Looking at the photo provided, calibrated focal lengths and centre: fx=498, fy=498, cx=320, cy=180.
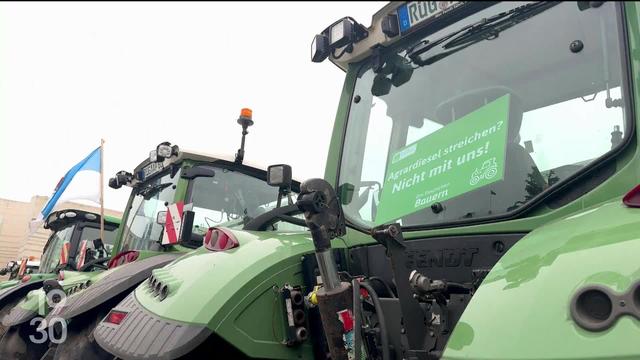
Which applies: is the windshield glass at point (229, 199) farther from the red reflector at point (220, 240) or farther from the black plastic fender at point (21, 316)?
the red reflector at point (220, 240)

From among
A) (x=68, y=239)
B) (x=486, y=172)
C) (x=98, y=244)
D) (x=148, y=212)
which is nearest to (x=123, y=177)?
(x=148, y=212)

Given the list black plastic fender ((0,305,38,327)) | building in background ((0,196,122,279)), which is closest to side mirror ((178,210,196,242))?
black plastic fender ((0,305,38,327))

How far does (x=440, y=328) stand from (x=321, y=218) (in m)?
0.55

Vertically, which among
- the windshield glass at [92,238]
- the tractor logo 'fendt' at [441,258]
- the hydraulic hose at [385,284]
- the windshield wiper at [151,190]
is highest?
the windshield wiper at [151,190]

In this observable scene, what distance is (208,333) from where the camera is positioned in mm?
1955

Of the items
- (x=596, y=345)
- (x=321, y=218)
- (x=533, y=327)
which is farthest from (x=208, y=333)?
(x=596, y=345)

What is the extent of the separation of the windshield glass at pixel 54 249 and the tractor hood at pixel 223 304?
7042 mm

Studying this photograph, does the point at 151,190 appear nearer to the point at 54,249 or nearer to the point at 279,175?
the point at 279,175

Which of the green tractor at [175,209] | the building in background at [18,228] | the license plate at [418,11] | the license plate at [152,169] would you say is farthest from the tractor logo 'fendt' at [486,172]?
the building in background at [18,228]

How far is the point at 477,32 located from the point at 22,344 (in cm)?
519

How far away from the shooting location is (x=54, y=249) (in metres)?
9.16

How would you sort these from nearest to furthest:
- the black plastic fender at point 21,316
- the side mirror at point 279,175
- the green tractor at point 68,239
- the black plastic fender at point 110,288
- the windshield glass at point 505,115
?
the windshield glass at point 505,115 < the side mirror at point 279,175 < the black plastic fender at point 110,288 < the black plastic fender at point 21,316 < the green tractor at point 68,239

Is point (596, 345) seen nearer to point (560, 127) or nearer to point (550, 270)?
point (550, 270)

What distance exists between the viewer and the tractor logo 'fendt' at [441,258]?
5.95 ft
